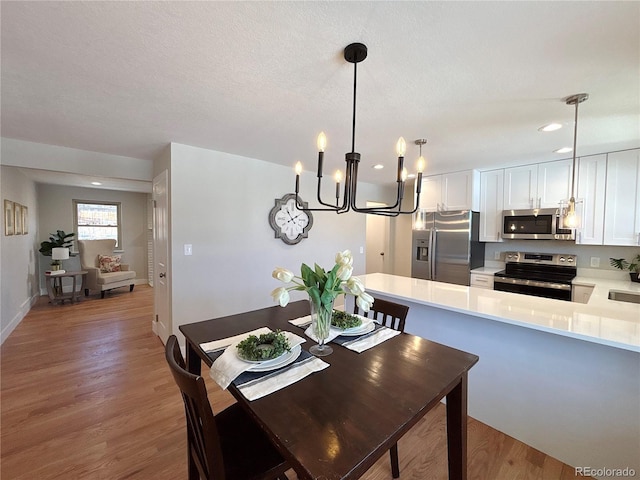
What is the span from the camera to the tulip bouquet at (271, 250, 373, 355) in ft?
4.03

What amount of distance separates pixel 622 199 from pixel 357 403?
3.71 metres

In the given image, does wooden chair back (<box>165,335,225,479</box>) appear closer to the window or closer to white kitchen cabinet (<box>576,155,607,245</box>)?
white kitchen cabinet (<box>576,155,607,245</box>)

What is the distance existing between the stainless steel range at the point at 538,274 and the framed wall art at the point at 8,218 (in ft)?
20.0

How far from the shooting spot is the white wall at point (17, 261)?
324 cm

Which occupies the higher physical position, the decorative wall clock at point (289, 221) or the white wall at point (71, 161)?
the white wall at point (71, 161)

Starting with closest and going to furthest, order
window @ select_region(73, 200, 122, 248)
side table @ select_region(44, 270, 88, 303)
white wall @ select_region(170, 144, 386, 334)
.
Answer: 1. white wall @ select_region(170, 144, 386, 334)
2. side table @ select_region(44, 270, 88, 303)
3. window @ select_region(73, 200, 122, 248)

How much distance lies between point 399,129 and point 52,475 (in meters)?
3.27

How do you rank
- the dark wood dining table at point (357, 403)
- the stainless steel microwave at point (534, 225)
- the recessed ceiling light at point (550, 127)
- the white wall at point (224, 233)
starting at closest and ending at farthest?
the dark wood dining table at point (357, 403) → the recessed ceiling light at point (550, 127) → the white wall at point (224, 233) → the stainless steel microwave at point (534, 225)

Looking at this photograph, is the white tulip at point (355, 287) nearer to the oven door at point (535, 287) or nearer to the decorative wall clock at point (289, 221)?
the decorative wall clock at point (289, 221)

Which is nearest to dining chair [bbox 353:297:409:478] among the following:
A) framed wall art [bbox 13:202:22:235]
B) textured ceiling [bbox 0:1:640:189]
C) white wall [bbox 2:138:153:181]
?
textured ceiling [bbox 0:1:640:189]

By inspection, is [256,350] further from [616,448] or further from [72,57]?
[616,448]

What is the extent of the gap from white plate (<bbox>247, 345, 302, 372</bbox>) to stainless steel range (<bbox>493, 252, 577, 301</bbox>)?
3.14m

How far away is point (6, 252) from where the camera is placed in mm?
3322

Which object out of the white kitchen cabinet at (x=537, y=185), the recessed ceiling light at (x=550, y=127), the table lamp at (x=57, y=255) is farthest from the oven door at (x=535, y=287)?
the table lamp at (x=57, y=255)
